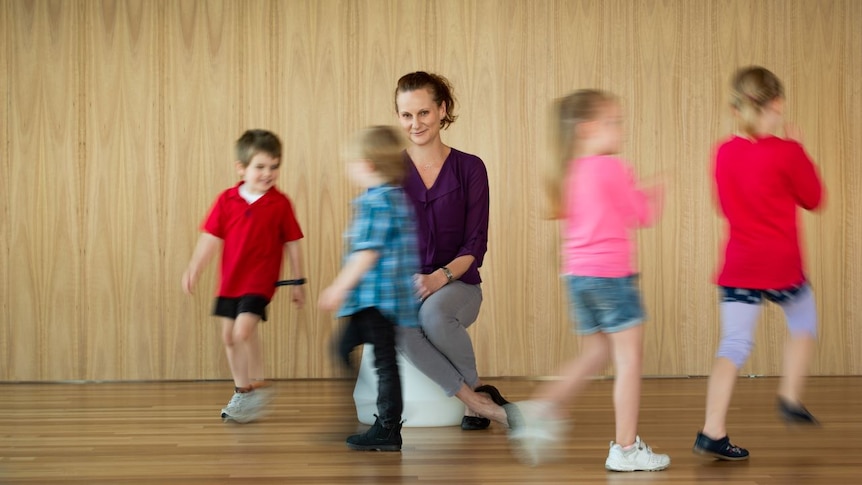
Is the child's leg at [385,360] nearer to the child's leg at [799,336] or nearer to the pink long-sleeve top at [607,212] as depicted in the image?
the pink long-sleeve top at [607,212]

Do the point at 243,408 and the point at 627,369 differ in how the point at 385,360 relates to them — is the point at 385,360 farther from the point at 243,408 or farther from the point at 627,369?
the point at 243,408

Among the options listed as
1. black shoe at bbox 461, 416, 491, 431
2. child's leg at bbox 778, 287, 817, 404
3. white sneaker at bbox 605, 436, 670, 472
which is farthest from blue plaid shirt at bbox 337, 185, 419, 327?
child's leg at bbox 778, 287, 817, 404

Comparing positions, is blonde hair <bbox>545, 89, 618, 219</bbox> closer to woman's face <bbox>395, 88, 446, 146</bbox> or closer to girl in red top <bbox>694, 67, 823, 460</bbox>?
girl in red top <bbox>694, 67, 823, 460</bbox>

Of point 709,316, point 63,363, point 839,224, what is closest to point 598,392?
point 709,316

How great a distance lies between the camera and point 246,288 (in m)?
3.47

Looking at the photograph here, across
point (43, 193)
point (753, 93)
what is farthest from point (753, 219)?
point (43, 193)

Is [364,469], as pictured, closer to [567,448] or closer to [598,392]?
[567,448]

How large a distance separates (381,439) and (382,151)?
80 centimetres

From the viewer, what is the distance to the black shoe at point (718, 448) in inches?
102

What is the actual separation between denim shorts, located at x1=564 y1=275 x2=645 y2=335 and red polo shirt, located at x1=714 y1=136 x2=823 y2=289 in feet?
1.21

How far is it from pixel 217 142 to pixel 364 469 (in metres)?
2.27

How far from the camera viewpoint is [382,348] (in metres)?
2.74

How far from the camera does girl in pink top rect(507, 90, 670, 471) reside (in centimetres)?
245

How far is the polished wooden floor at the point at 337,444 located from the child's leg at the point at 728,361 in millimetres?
115
